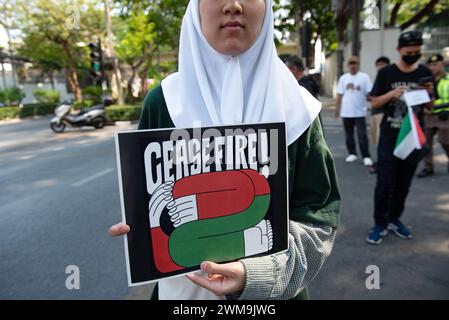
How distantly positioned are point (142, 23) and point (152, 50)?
3.70m

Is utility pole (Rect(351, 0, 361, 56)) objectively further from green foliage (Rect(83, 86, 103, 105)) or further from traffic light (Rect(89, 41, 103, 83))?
green foliage (Rect(83, 86, 103, 105))

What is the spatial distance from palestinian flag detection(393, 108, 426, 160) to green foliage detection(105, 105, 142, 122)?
12242 mm

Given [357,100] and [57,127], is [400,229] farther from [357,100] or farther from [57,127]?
[57,127]

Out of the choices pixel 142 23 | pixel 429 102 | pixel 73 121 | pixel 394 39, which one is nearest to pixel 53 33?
pixel 142 23

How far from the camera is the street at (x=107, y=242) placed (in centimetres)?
273

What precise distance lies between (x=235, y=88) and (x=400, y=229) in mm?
3100

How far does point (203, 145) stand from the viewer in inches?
34.9

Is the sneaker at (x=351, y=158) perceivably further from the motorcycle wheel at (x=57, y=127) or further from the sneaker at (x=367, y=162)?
the motorcycle wheel at (x=57, y=127)

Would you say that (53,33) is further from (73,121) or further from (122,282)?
(122,282)

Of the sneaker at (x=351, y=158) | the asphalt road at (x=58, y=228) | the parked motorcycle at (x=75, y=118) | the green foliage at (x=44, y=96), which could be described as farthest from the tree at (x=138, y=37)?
the sneaker at (x=351, y=158)

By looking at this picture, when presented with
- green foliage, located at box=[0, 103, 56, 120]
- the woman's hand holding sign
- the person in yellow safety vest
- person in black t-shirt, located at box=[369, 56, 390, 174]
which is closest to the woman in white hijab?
the woman's hand holding sign

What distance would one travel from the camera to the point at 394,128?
336 centimetres

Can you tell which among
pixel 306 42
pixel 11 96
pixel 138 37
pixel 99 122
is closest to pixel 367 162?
pixel 306 42

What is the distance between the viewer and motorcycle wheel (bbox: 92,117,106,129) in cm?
1283
